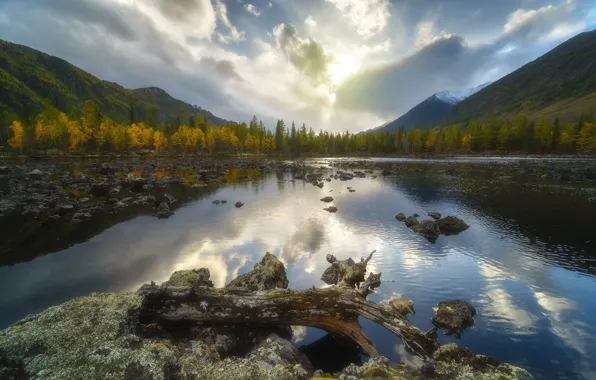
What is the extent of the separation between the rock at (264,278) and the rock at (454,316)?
8.44 m

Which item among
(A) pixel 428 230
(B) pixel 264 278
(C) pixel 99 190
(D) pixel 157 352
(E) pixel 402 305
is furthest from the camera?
(C) pixel 99 190

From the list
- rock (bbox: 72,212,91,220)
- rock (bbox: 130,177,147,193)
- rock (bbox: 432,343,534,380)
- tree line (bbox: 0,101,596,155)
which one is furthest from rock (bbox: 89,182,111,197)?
tree line (bbox: 0,101,596,155)

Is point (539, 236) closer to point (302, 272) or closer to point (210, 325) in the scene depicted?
point (302, 272)

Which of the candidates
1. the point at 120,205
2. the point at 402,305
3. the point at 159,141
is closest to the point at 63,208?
the point at 120,205

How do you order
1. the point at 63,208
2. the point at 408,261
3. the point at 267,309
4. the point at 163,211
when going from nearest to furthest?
the point at 267,309 < the point at 408,261 < the point at 63,208 < the point at 163,211

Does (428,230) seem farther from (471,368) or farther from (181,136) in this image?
(181,136)

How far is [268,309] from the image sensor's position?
10242 millimetres

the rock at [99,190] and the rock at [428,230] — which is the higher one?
the rock at [428,230]

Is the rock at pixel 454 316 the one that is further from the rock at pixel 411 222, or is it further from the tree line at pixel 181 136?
the tree line at pixel 181 136

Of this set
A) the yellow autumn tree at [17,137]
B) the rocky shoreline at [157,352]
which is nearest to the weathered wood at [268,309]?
the rocky shoreline at [157,352]

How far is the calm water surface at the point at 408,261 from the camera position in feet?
41.3

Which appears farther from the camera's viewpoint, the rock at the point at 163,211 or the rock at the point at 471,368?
the rock at the point at 163,211

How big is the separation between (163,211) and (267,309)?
28.7 m

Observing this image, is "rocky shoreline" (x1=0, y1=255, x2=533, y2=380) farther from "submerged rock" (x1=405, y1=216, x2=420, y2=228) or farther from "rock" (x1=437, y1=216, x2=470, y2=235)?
"submerged rock" (x1=405, y1=216, x2=420, y2=228)
